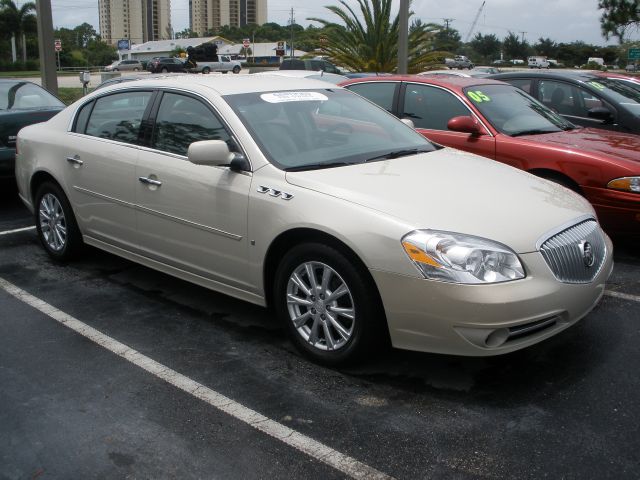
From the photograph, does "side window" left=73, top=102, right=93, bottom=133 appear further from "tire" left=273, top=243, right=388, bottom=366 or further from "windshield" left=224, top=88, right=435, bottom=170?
"tire" left=273, top=243, right=388, bottom=366

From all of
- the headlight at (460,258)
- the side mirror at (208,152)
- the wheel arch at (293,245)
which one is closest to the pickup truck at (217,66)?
the side mirror at (208,152)

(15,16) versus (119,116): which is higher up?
(15,16)

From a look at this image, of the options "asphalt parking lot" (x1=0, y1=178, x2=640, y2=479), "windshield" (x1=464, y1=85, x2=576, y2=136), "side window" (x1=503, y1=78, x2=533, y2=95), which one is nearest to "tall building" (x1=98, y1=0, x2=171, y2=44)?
"side window" (x1=503, y1=78, x2=533, y2=95)

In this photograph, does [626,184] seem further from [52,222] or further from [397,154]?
[52,222]

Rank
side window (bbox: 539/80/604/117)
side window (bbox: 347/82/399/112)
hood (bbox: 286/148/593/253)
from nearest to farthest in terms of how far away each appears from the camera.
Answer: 1. hood (bbox: 286/148/593/253)
2. side window (bbox: 347/82/399/112)
3. side window (bbox: 539/80/604/117)

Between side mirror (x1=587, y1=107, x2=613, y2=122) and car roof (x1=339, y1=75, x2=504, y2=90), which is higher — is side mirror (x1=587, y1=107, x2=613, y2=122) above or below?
below

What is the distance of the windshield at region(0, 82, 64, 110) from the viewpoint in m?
8.82

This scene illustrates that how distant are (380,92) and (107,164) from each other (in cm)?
345

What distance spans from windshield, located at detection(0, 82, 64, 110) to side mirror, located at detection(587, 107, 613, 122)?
261 inches

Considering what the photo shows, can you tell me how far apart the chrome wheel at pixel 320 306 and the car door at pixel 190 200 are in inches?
16.3

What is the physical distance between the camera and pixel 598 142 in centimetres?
646

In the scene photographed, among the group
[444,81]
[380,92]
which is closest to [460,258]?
[444,81]

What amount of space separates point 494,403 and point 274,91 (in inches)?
98.9

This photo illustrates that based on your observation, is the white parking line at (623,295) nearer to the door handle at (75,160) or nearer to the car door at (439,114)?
the car door at (439,114)
